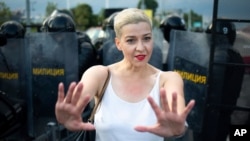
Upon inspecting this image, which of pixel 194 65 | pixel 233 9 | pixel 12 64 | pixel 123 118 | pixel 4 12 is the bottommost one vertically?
pixel 12 64

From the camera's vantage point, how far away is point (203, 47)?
12.6 feet

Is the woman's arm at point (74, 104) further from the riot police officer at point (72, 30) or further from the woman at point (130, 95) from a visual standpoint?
the riot police officer at point (72, 30)

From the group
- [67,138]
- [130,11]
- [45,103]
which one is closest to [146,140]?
[130,11]

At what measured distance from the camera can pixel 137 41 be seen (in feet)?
5.66

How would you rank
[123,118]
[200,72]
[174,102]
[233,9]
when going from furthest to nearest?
[200,72], [233,9], [123,118], [174,102]

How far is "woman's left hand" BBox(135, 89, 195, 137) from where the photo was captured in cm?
152

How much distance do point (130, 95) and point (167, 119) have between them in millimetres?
257

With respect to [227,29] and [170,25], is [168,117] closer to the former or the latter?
[227,29]

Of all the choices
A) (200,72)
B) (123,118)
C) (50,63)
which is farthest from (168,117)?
(50,63)

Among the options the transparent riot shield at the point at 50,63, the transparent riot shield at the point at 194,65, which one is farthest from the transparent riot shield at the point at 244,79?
the transparent riot shield at the point at 50,63

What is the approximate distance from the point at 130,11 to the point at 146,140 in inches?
22.7

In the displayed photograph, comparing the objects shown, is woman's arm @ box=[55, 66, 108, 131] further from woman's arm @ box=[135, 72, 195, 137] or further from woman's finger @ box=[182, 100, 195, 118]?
woman's finger @ box=[182, 100, 195, 118]

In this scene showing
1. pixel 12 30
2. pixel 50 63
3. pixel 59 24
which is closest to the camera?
pixel 50 63

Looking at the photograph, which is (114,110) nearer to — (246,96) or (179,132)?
(179,132)
